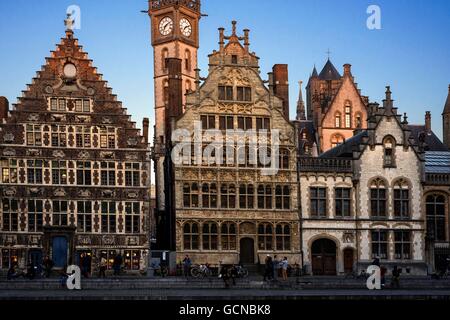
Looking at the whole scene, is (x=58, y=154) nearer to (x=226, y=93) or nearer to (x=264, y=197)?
(x=226, y=93)

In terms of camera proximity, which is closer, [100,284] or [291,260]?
[100,284]

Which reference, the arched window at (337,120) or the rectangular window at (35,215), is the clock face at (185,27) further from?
the rectangular window at (35,215)

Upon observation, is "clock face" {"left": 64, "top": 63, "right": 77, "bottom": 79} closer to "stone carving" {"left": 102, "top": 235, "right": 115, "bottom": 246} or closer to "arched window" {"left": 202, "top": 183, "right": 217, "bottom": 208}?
"stone carving" {"left": 102, "top": 235, "right": 115, "bottom": 246}

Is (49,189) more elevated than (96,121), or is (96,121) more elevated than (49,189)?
(96,121)

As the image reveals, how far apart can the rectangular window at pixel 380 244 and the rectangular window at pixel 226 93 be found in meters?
12.9

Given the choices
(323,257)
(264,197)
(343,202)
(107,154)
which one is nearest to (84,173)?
(107,154)

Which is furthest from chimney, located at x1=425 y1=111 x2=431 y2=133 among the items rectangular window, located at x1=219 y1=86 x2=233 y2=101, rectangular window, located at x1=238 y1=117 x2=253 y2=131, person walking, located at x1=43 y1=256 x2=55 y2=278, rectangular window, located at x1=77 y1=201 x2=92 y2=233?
person walking, located at x1=43 y1=256 x2=55 y2=278

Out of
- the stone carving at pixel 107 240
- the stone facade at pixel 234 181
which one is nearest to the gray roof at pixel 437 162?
the stone facade at pixel 234 181

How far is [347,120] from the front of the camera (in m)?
86.9
